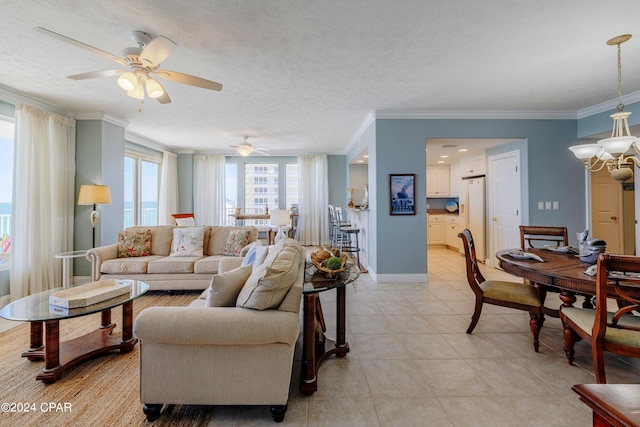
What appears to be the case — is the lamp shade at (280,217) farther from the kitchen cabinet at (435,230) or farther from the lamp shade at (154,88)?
the kitchen cabinet at (435,230)

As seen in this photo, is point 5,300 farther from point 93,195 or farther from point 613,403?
point 613,403

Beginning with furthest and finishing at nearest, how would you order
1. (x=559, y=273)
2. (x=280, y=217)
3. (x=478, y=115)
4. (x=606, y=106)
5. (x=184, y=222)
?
(x=280, y=217)
(x=184, y=222)
(x=478, y=115)
(x=606, y=106)
(x=559, y=273)

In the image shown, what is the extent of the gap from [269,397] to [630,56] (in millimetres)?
4239

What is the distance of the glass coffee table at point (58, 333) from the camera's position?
1.89 m

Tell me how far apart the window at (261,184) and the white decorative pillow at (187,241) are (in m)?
3.69

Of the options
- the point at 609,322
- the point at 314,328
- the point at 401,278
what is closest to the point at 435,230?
the point at 401,278

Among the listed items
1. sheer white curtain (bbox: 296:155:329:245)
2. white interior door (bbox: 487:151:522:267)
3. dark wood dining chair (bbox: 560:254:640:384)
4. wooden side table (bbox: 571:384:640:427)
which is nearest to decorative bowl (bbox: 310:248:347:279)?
wooden side table (bbox: 571:384:640:427)

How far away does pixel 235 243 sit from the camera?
13.3ft

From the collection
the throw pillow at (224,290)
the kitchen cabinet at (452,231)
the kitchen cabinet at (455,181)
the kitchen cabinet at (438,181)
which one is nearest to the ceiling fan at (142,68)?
the throw pillow at (224,290)

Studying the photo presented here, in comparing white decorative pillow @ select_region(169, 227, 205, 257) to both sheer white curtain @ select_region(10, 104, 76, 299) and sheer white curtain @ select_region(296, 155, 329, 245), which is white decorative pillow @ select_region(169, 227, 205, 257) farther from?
sheer white curtain @ select_region(296, 155, 329, 245)

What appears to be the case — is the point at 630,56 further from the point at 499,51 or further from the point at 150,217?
the point at 150,217

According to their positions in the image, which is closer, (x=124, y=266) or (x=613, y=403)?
(x=613, y=403)

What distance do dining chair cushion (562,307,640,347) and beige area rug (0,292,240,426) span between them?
2.09 m

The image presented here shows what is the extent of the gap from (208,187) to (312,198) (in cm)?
278
